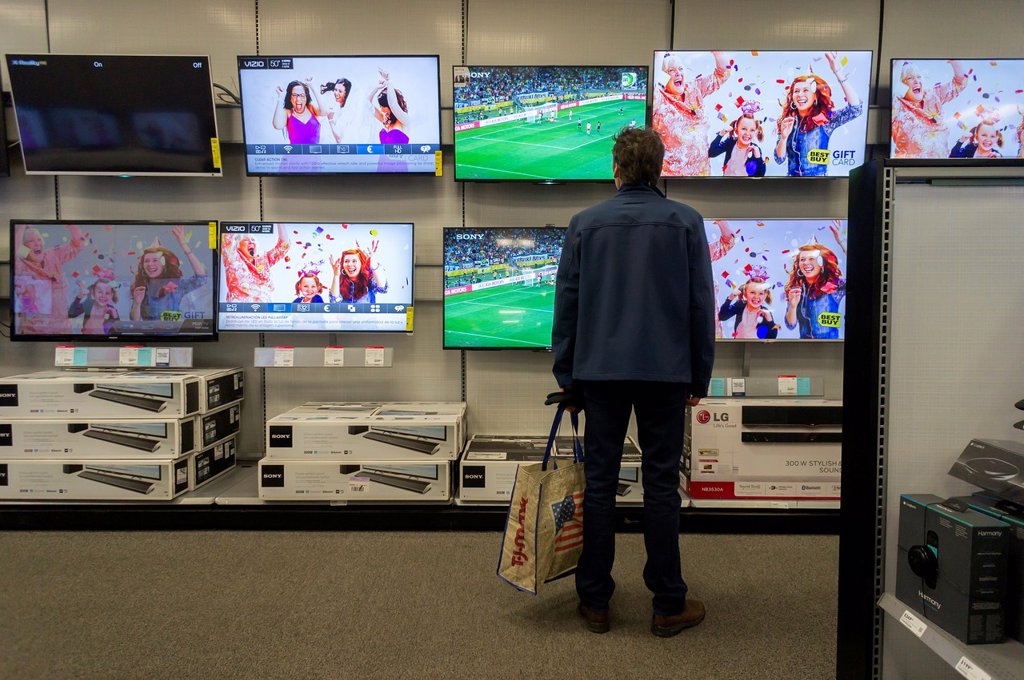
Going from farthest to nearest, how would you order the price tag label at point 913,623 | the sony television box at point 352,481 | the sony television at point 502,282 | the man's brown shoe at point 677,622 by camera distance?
1. the sony television at point 502,282
2. the sony television box at point 352,481
3. the man's brown shoe at point 677,622
4. the price tag label at point 913,623

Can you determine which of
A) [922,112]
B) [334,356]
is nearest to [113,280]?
[334,356]

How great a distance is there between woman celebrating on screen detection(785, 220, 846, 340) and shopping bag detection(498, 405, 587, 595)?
1.57m

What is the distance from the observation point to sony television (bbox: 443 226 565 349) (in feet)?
9.29

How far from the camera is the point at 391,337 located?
3.12 m

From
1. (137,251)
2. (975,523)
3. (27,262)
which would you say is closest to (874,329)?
(975,523)

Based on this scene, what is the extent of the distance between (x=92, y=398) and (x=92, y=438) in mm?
182

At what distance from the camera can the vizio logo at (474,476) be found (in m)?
2.59

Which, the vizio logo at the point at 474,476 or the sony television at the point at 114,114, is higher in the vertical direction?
the sony television at the point at 114,114

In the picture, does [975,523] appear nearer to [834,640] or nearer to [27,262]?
[834,640]

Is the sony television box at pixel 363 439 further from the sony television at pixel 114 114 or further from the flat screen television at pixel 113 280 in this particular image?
the sony television at pixel 114 114

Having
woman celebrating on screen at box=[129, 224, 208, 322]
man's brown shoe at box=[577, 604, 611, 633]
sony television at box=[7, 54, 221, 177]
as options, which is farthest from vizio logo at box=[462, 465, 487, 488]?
sony television at box=[7, 54, 221, 177]

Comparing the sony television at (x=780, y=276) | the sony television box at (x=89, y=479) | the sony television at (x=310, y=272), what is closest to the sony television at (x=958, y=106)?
the sony television at (x=780, y=276)

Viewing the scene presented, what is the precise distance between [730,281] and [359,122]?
197 centimetres

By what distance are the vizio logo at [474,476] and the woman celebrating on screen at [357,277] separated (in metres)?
0.96
